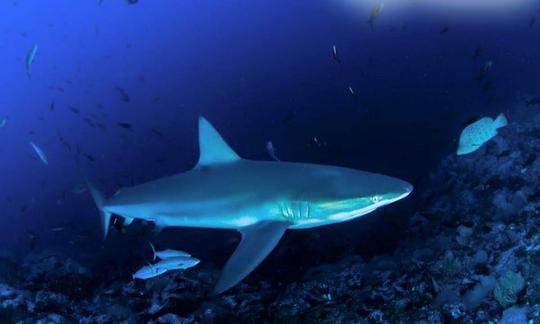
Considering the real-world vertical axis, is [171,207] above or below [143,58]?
below

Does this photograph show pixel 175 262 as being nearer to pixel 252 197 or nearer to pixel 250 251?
pixel 252 197

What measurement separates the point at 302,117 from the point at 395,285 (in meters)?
19.4

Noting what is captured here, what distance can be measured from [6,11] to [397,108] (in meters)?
204

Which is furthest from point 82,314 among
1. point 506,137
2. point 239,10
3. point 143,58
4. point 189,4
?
point 189,4

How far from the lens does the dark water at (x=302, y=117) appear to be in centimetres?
919

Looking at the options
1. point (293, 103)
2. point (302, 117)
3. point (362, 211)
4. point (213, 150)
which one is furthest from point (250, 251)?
point (293, 103)

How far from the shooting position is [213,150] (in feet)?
13.6

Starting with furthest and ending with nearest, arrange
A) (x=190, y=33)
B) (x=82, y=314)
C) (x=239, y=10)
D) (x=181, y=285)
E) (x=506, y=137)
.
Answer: (x=239, y=10) < (x=190, y=33) < (x=506, y=137) < (x=181, y=285) < (x=82, y=314)

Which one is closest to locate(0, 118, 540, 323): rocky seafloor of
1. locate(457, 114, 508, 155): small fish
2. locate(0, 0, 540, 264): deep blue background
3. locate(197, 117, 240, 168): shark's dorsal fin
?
locate(457, 114, 508, 155): small fish

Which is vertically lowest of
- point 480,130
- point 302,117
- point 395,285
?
point 395,285

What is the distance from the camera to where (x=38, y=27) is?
180750 mm

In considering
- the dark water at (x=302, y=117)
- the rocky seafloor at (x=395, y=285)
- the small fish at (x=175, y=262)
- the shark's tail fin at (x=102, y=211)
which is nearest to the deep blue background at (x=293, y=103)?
the dark water at (x=302, y=117)

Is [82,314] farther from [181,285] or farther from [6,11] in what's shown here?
[6,11]

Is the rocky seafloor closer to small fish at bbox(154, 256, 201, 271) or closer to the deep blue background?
small fish at bbox(154, 256, 201, 271)
